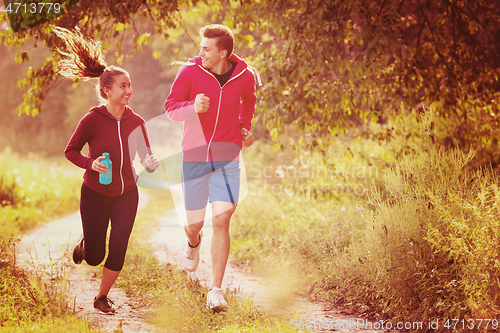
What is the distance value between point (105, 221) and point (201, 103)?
4.21 ft

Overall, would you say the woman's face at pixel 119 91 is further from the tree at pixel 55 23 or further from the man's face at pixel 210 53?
the tree at pixel 55 23

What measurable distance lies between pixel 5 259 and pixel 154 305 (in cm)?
162

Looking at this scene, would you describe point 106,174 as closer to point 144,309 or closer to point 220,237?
point 220,237

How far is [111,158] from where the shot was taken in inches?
163

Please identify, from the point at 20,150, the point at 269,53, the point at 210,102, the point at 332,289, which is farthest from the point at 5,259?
the point at 20,150

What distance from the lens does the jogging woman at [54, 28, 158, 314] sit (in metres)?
4.12

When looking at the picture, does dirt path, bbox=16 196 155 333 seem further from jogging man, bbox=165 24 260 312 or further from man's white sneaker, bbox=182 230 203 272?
jogging man, bbox=165 24 260 312

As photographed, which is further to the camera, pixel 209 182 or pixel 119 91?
pixel 209 182

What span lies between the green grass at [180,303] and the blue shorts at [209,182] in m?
0.87

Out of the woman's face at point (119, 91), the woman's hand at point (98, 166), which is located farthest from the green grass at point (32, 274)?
the woman's face at point (119, 91)

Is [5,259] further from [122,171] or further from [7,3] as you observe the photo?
[7,3]

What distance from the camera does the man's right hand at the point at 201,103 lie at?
4031 millimetres

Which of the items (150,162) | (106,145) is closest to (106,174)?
(106,145)

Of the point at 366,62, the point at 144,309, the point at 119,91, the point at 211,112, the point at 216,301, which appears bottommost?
the point at 144,309
